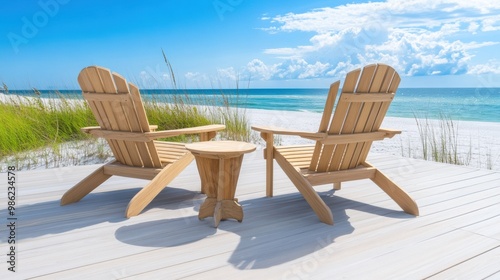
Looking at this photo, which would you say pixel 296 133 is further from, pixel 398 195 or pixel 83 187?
pixel 83 187

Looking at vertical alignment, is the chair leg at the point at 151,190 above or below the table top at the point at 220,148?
below

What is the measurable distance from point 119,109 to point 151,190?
563 mm

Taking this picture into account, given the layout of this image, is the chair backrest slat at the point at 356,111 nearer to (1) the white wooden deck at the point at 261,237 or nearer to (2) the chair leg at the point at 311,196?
(2) the chair leg at the point at 311,196

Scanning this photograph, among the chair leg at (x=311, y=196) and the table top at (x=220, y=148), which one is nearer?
the table top at (x=220, y=148)

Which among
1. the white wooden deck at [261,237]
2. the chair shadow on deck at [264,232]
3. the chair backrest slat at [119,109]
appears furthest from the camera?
the chair backrest slat at [119,109]

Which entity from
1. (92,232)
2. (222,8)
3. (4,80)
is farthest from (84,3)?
(92,232)

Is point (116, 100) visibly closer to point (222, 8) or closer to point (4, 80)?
point (222, 8)

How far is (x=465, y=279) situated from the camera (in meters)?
1.72

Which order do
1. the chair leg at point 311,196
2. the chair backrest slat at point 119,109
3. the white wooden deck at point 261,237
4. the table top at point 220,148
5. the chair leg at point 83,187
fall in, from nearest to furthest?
the white wooden deck at point 261,237
the table top at point 220,148
the chair leg at point 311,196
the chair backrest slat at point 119,109
the chair leg at point 83,187

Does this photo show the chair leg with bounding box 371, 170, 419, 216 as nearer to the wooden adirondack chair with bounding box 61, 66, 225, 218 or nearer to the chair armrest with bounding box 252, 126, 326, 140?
the chair armrest with bounding box 252, 126, 326, 140

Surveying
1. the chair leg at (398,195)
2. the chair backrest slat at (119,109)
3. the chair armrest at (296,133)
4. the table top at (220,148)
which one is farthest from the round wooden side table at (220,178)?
the chair leg at (398,195)

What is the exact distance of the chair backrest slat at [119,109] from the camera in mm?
2555

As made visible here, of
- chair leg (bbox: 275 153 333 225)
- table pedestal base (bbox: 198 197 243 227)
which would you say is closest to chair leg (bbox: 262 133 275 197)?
chair leg (bbox: 275 153 333 225)

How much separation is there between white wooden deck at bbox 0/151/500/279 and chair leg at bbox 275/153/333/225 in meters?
0.06
